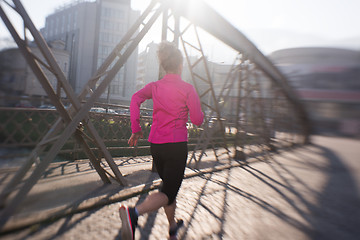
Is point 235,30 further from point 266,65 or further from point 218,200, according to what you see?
point 218,200

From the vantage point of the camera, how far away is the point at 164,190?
6.68 ft

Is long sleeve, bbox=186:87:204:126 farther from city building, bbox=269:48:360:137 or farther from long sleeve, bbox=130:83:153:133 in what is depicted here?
city building, bbox=269:48:360:137

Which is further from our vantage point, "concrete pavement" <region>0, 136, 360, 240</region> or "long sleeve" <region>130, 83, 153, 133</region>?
"concrete pavement" <region>0, 136, 360, 240</region>

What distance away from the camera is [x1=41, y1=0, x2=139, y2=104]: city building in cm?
4469

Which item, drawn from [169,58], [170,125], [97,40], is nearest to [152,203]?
[170,125]

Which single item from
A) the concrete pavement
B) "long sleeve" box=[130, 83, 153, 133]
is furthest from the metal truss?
"long sleeve" box=[130, 83, 153, 133]

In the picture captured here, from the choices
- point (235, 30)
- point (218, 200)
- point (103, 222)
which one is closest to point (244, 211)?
point (218, 200)

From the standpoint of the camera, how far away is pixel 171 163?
2014 millimetres

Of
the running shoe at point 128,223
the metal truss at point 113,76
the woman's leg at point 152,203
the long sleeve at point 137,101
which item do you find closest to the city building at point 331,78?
the metal truss at point 113,76

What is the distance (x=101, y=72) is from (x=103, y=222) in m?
1.98

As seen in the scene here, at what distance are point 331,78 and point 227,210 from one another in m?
6.36

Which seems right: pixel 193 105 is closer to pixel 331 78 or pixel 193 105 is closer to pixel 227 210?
pixel 227 210

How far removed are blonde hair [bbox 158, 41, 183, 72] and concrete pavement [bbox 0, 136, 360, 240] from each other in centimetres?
172

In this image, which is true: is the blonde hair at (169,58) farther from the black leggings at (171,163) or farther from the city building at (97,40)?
the city building at (97,40)
